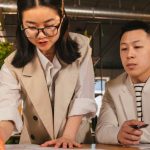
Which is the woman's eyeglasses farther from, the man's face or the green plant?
the green plant

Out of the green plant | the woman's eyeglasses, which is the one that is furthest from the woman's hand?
the green plant

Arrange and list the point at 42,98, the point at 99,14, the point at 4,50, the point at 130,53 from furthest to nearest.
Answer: the point at 99,14 < the point at 4,50 < the point at 130,53 < the point at 42,98

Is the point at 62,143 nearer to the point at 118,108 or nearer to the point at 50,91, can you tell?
the point at 50,91

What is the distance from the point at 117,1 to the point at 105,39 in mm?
2872

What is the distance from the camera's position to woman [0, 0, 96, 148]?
4.12 ft

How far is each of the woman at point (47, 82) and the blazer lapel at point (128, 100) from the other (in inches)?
11.6

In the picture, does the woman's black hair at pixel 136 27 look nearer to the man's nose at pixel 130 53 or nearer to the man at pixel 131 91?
the man at pixel 131 91

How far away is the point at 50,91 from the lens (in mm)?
1345

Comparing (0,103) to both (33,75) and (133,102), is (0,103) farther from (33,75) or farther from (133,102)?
(133,102)

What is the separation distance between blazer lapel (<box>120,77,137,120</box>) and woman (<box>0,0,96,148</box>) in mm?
294

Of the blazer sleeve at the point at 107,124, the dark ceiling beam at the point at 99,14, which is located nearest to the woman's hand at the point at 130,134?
the blazer sleeve at the point at 107,124

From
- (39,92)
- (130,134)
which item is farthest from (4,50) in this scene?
(130,134)

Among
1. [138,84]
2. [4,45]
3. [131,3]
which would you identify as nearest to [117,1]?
[131,3]

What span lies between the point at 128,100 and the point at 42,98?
1.77ft
